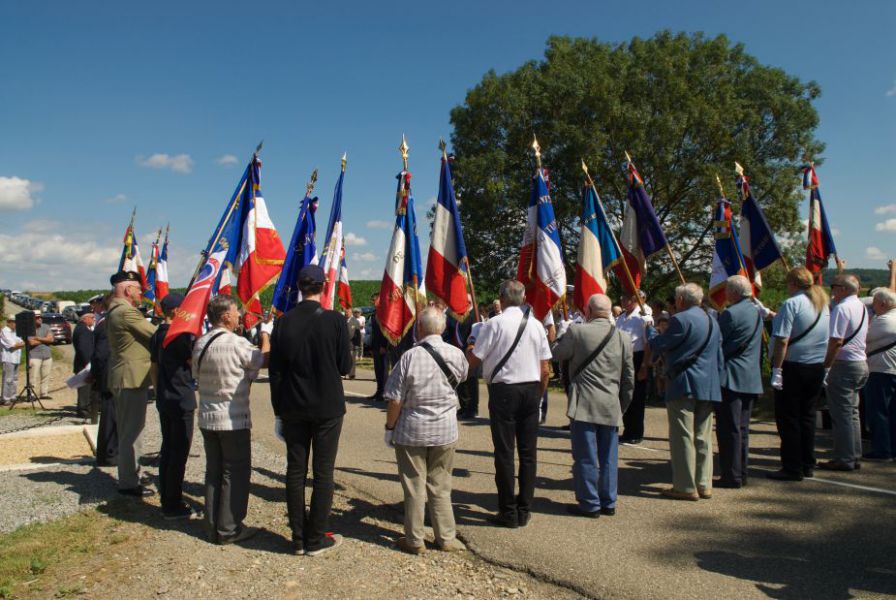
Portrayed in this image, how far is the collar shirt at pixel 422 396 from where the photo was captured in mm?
4672

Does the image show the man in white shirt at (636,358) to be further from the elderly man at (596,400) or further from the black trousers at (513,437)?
the black trousers at (513,437)

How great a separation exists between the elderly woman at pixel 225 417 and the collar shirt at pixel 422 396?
1.23 m

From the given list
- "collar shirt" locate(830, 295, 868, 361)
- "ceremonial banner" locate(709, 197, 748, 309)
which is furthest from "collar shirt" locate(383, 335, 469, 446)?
"ceremonial banner" locate(709, 197, 748, 309)

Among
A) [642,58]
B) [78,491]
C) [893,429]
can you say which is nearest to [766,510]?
[893,429]

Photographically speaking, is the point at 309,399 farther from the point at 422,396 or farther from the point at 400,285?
the point at 400,285

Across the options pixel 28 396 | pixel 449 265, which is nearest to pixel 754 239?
pixel 449 265

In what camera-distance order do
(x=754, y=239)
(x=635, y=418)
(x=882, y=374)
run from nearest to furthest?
1. (x=882, y=374)
2. (x=635, y=418)
3. (x=754, y=239)

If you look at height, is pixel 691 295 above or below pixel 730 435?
above

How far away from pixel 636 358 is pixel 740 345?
3.18 meters

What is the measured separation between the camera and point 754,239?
32.2ft

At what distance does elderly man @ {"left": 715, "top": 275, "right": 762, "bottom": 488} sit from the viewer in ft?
20.5

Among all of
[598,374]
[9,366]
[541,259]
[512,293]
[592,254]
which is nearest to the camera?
[512,293]

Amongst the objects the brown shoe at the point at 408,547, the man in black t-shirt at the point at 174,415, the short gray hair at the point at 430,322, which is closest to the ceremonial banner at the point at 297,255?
the man in black t-shirt at the point at 174,415

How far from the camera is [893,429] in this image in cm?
744
